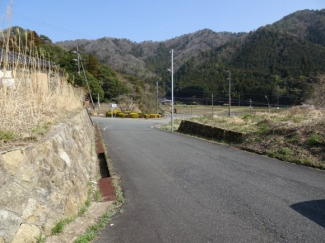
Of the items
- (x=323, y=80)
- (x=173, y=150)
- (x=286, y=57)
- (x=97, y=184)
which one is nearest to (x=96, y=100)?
(x=323, y=80)

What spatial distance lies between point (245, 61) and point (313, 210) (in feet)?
334

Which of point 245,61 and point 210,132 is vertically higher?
point 245,61

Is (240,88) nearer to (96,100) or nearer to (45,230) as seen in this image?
(96,100)

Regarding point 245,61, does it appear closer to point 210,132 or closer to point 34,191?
point 210,132

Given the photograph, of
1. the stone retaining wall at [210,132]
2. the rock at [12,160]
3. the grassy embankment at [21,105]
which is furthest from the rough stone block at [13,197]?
the stone retaining wall at [210,132]

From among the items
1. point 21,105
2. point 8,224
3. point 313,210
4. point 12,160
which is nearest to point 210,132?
point 313,210

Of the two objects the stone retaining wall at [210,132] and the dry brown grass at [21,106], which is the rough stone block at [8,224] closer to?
the dry brown grass at [21,106]

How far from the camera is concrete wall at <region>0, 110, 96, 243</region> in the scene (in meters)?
2.84

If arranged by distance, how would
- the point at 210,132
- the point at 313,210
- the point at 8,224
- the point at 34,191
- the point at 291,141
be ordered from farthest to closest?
the point at 210,132 → the point at 291,141 → the point at 313,210 → the point at 34,191 → the point at 8,224

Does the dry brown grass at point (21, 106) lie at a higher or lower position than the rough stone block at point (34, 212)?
higher

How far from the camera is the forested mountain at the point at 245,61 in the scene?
74.9m

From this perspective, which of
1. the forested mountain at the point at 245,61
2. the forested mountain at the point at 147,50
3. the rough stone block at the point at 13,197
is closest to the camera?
the rough stone block at the point at 13,197

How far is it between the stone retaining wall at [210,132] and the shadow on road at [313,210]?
5978 mm

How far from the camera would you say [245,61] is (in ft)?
329
